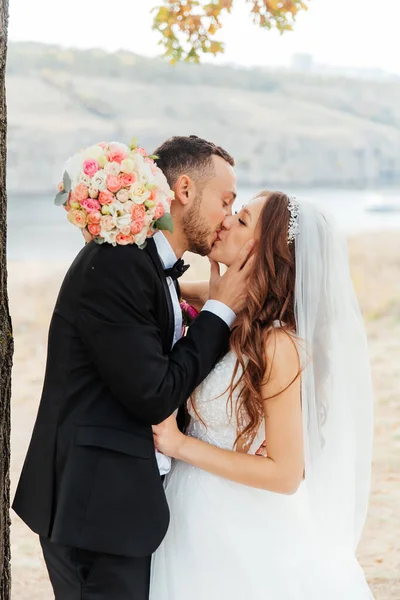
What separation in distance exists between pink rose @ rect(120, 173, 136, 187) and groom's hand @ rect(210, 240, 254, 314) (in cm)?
51

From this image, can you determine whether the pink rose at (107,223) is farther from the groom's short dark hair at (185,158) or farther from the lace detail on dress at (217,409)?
the lace detail on dress at (217,409)

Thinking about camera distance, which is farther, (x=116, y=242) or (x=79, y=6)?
(x=79, y=6)

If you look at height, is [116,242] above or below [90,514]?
above

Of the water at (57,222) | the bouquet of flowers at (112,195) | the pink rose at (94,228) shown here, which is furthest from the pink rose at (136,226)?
the water at (57,222)

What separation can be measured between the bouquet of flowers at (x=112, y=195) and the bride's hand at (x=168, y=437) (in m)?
0.59

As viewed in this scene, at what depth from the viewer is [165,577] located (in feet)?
8.46

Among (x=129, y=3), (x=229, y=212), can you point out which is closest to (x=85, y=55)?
(x=129, y=3)

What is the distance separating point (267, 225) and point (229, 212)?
0.66 feet

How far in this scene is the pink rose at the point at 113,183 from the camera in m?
2.26

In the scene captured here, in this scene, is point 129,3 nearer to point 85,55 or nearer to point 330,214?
point 85,55

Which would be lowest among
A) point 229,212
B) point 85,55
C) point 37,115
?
point 37,115

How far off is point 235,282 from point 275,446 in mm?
571

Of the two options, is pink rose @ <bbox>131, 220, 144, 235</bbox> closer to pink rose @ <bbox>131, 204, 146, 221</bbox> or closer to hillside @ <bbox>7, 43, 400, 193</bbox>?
pink rose @ <bbox>131, 204, 146, 221</bbox>

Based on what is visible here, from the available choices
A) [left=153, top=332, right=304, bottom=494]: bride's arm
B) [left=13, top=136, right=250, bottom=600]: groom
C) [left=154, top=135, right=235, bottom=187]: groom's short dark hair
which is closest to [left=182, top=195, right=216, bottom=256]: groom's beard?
[left=154, top=135, right=235, bottom=187]: groom's short dark hair
